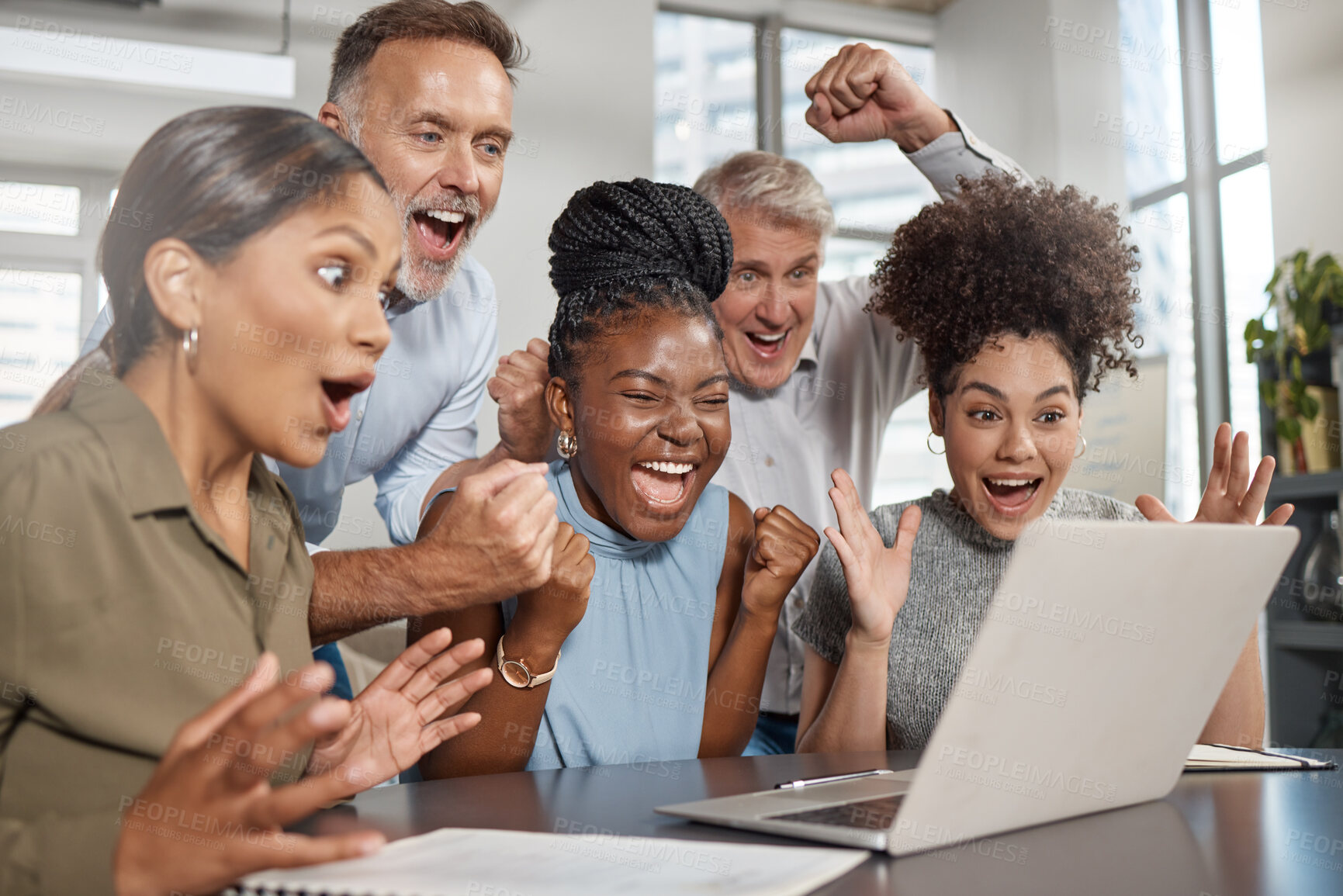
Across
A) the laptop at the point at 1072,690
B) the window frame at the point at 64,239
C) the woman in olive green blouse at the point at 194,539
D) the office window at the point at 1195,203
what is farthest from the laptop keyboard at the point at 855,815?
the window frame at the point at 64,239

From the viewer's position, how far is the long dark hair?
992 millimetres

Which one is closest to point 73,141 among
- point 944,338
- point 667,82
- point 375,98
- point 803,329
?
point 667,82

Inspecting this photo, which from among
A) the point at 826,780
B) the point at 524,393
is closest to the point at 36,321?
the point at 524,393

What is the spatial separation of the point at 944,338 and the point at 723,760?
81 cm

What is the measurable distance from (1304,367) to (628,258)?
2996 millimetres

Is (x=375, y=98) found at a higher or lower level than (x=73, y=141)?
lower

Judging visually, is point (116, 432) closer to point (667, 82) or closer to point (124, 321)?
point (124, 321)

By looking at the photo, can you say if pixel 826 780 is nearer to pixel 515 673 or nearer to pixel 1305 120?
pixel 515 673

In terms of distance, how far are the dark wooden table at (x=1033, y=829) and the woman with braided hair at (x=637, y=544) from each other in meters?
0.22

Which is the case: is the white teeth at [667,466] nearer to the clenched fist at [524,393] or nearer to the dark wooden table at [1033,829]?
the clenched fist at [524,393]

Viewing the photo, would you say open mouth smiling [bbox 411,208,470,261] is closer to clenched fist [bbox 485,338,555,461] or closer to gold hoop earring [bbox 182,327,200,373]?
clenched fist [bbox 485,338,555,461]

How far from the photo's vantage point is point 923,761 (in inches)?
31.2

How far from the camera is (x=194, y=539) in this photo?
101 centimetres

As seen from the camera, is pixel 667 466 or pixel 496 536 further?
pixel 667 466
